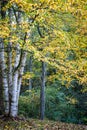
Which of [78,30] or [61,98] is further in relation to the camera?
[61,98]

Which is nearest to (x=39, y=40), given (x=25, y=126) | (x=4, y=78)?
(x=4, y=78)

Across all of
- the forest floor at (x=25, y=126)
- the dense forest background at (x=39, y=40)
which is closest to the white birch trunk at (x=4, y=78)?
the dense forest background at (x=39, y=40)

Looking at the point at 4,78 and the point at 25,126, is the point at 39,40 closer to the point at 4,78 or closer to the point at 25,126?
the point at 4,78

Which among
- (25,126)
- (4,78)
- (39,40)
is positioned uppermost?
(39,40)

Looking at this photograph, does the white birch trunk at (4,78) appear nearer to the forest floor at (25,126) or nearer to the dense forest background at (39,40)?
the dense forest background at (39,40)

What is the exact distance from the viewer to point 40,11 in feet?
24.5

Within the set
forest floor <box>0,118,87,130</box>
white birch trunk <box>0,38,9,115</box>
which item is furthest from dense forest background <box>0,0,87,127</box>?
forest floor <box>0,118,87,130</box>

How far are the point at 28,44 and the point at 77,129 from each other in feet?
12.0

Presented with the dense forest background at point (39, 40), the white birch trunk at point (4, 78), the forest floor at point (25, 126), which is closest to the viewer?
the dense forest background at point (39, 40)

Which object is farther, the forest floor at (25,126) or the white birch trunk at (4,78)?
the white birch trunk at (4,78)

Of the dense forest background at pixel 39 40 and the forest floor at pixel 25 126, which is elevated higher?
the dense forest background at pixel 39 40

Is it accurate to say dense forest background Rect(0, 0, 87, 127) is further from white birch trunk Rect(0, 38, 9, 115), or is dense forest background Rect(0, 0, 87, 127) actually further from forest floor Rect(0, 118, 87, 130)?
forest floor Rect(0, 118, 87, 130)

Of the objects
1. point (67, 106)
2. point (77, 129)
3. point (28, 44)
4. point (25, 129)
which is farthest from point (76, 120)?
point (28, 44)

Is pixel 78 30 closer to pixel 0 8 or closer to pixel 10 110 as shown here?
pixel 0 8
